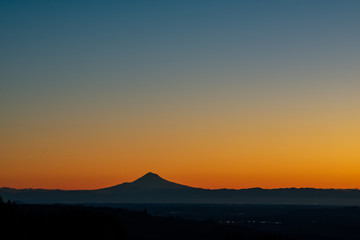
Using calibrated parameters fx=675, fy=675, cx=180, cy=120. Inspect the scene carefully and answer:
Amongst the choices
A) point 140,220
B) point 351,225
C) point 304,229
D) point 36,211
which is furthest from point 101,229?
point 351,225

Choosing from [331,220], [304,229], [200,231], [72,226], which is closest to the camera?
[72,226]

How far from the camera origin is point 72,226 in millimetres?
50969

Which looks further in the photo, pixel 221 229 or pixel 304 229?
pixel 304 229

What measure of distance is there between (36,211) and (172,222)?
18528 mm

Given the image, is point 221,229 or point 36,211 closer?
point 36,211

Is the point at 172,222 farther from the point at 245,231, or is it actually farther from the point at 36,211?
the point at 36,211

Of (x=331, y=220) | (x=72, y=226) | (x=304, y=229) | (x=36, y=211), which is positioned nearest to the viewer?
(x=72, y=226)

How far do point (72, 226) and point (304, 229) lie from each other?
76.8 meters

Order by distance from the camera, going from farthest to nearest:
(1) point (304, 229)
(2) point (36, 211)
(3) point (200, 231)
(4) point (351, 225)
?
(4) point (351, 225)
(1) point (304, 229)
(3) point (200, 231)
(2) point (36, 211)

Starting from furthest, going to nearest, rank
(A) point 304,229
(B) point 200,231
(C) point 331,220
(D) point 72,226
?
1. (C) point 331,220
2. (A) point 304,229
3. (B) point 200,231
4. (D) point 72,226

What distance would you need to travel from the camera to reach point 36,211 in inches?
2847

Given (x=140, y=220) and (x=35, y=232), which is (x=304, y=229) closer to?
(x=140, y=220)

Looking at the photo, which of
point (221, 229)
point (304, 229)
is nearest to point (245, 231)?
point (221, 229)

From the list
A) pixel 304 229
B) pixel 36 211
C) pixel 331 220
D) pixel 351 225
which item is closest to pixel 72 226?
pixel 36 211
